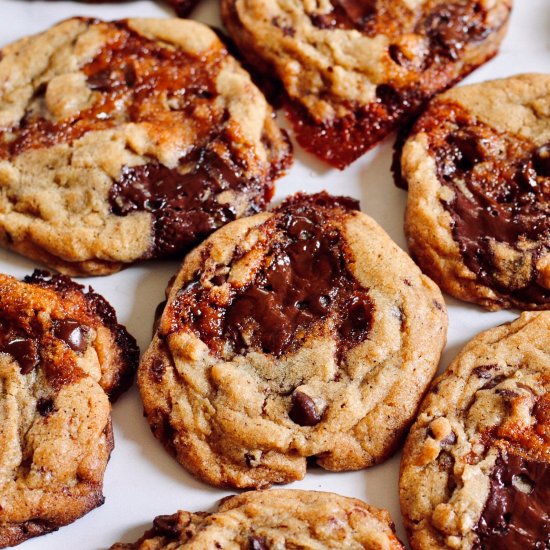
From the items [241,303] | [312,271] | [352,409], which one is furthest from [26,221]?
[352,409]

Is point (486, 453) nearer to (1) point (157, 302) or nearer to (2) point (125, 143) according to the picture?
(1) point (157, 302)

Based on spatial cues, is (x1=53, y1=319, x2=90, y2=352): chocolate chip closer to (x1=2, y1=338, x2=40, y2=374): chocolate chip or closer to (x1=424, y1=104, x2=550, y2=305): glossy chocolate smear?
(x1=2, y1=338, x2=40, y2=374): chocolate chip

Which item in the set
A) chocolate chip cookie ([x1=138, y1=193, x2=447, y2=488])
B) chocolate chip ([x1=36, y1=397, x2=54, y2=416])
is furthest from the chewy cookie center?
chocolate chip ([x1=36, y1=397, x2=54, y2=416])

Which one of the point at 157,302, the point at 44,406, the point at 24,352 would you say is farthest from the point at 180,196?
the point at 44,406

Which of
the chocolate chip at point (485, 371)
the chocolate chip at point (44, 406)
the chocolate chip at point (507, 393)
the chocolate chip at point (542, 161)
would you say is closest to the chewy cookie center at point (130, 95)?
the chocolate chip at point (44, 406)

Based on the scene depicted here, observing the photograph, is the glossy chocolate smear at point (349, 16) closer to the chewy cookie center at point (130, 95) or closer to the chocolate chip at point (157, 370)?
the chewy cookie center at point (130, 95)

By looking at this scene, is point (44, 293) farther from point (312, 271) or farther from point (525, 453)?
point (525, 453)
